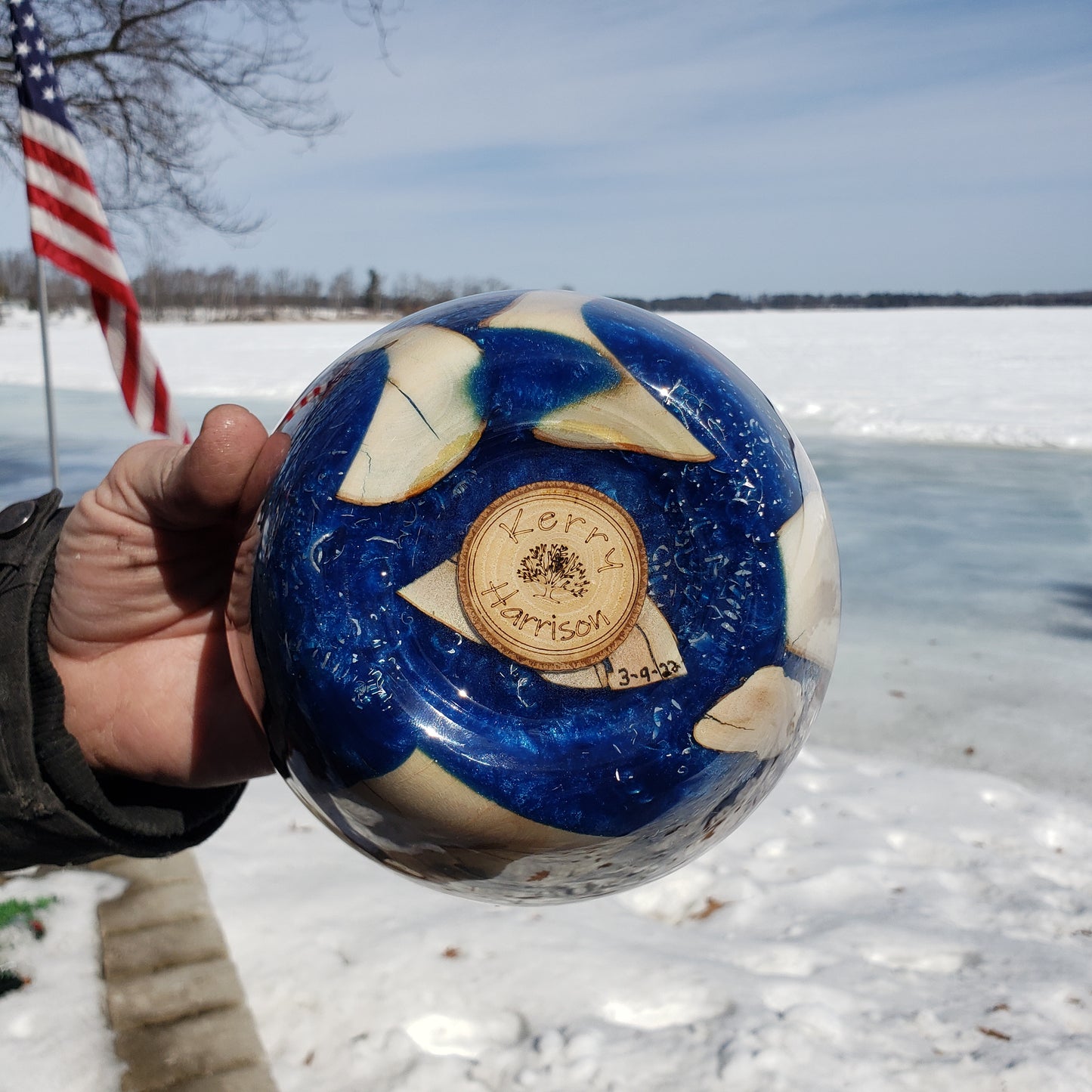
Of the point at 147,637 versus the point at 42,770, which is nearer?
the point at 42,770

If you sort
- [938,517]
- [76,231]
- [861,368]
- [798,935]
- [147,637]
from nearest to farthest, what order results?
[147,637] → [798,935] → [76,231] → [938,517] → [861,368]

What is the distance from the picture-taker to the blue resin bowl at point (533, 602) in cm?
133

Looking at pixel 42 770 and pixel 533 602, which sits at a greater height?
pixel 533 602

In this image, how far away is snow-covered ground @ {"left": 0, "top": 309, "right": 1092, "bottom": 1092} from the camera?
8.42 ft

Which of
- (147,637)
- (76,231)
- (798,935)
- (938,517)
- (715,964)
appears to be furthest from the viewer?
(938,517)

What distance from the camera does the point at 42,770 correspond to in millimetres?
1750

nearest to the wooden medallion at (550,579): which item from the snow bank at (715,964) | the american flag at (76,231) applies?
the snow bank at (715,964)

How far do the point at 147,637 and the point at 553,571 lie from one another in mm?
1123

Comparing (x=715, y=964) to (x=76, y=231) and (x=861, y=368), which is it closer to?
(x=76, y=231)

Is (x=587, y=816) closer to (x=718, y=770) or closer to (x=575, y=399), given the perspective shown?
(x=718, y=770)

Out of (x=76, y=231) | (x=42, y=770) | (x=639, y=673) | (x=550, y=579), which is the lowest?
(x=42, y=770)

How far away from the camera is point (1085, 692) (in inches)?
193

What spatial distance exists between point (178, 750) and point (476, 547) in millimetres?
954

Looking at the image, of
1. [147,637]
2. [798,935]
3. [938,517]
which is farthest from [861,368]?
[147,637]
